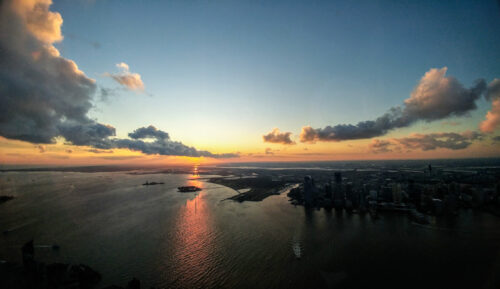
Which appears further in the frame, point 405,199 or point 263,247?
point 405,199

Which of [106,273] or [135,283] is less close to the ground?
[135,283]

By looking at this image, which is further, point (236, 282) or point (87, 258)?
point (87, 258)

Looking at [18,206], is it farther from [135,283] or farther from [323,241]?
[323,241]

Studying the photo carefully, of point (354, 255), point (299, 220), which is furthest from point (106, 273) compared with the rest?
point (299, 220)

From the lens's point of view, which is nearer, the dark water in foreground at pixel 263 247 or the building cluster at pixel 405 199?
the dark water in foreground at pixel 263 247

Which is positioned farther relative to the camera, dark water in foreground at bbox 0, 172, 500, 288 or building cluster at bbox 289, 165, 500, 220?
building cluster at bbox 289, 165, 500, 220

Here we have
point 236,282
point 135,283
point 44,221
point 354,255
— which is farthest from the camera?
point 44,221

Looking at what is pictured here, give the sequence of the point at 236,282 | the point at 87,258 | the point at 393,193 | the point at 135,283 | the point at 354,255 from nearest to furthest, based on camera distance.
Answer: the point at 135,283 → the point at 236,282 → the point at 87,258 → the point at 354,255 → the point at 393,193
